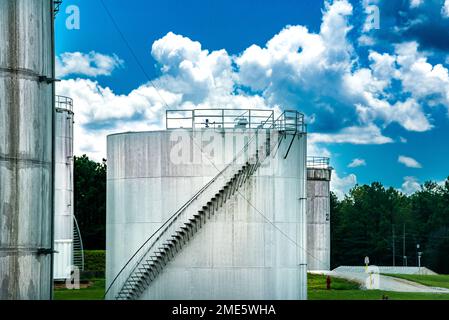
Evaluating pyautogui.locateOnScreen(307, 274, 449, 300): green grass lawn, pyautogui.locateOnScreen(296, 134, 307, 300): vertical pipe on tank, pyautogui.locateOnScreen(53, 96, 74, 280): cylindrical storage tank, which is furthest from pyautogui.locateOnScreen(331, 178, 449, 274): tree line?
pyautogui.locateOnScreen(296, 134, 307, 300): vertical pipe on tank

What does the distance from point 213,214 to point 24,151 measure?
41.1 feet

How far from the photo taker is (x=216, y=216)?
106ft

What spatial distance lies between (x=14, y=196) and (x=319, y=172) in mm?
48125

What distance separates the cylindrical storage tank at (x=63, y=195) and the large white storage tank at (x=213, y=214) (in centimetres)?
2342

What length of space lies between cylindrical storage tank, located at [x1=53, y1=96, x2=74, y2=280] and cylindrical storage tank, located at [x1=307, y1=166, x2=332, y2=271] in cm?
2037

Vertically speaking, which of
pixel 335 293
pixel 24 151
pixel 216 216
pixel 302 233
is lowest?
pixel 335 293

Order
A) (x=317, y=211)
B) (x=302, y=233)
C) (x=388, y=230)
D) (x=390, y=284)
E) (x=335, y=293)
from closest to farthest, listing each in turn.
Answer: (x=302, y=233) < (x=335, y=293) < (x=390, y=284) < (x=317, y=211) < (x=388, y=230)

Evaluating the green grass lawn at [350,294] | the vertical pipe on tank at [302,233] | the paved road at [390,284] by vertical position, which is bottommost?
the paved road at [390,284]

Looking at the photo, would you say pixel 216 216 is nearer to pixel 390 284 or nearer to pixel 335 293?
pixel 335 293

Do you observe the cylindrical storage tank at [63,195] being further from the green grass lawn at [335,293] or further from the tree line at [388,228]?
the tree line at [388,228]

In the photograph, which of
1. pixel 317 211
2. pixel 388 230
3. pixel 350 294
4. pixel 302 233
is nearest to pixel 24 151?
pixel 302 233

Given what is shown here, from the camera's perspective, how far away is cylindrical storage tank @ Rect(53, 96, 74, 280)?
56469 millimetres

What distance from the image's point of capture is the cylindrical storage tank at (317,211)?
220 feet

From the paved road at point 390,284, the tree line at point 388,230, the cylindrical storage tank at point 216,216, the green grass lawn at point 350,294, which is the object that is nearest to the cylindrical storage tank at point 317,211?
the paved road at point 390,284
